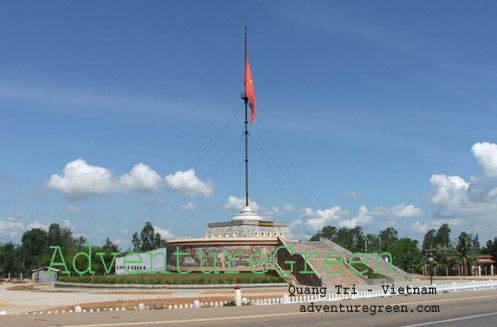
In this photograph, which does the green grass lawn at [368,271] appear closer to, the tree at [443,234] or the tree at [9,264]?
the tree at [9,264]

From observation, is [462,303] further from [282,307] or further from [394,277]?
[394,277]

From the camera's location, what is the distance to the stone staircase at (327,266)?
32.3m

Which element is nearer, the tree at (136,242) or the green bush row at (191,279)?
the green bush row at (191,279)

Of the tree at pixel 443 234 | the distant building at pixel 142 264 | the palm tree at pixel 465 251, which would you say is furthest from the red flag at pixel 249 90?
the tree at pixel 443 234

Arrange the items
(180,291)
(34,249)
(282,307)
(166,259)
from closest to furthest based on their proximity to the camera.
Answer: (282,307) < (180,291) < (166,259) < (34,249)

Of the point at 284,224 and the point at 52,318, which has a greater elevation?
the point at 284,224

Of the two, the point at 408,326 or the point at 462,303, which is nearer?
the point at 408,326

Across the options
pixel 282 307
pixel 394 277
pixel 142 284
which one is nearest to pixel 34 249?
pixel 142 284

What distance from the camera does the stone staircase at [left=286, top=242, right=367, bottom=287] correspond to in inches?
1272

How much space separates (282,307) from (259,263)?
1921 centimetres

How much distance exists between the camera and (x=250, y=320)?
13594 millimetres

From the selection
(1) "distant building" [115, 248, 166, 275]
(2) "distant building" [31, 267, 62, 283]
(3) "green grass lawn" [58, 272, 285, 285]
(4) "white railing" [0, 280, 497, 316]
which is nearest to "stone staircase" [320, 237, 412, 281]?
(4) "white railing" [0, 280, 497, 316]

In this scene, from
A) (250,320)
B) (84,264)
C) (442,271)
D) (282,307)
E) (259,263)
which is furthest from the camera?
(442,271)

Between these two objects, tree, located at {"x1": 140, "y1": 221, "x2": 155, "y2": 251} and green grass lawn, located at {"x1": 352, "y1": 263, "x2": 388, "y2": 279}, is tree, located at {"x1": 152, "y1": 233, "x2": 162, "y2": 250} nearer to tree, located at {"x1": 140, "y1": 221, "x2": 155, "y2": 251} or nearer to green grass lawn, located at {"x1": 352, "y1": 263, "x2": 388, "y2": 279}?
tree, located at {"x1": 140, "y1": 221, "x2": 155, "y2": 251}
